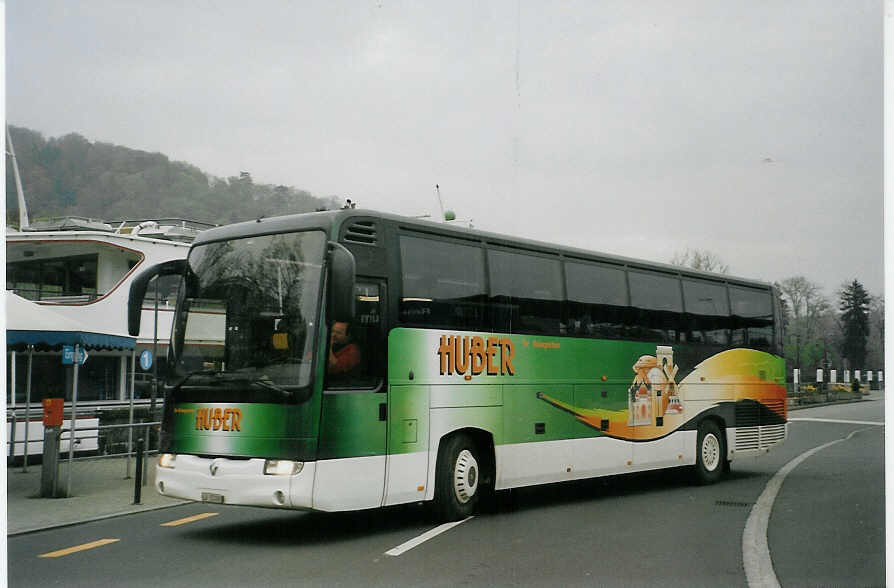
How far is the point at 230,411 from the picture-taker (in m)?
9.25

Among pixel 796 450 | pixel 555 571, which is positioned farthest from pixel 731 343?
pixel 555 571

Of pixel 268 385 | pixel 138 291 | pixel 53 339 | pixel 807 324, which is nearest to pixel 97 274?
pixel 53 339

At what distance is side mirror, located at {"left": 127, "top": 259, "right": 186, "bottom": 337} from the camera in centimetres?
1004

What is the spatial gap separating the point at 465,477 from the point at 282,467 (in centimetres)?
260

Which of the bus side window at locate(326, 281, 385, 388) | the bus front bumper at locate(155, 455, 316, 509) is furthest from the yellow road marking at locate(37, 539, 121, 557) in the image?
the bus side window at locate(326, 281, 385, 388)

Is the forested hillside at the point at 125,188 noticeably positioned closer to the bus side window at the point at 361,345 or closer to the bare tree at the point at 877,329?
the bus side window at the point at 361,345

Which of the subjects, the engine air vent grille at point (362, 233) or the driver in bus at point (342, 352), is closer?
the driver in bus at point (342, 352)

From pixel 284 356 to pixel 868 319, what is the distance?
5.38 metres

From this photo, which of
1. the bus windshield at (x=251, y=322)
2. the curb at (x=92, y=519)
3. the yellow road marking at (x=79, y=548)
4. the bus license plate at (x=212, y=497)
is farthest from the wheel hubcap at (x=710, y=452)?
the yellow road marking at (x=79, y=548)

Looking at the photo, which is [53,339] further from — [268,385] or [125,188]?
[268,385]

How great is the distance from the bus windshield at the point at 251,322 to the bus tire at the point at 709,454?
8.22 metres

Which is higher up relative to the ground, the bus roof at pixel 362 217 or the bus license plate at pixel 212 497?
the bus roof at pixel 362 217

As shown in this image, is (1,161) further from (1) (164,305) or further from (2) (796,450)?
(2) (796,450)

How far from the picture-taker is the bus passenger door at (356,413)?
900 cm
